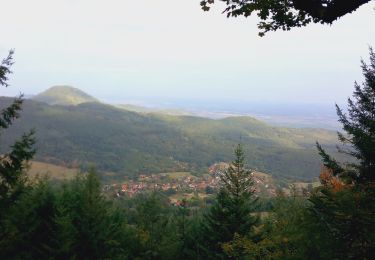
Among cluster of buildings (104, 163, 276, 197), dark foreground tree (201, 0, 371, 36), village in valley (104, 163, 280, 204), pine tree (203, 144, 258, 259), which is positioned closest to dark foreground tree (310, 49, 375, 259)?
dark foreground tree (201, 0, 371, 36)

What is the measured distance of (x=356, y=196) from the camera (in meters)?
12.2

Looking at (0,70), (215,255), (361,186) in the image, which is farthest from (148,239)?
(361,186)

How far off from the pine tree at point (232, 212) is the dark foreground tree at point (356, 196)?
39.4ft

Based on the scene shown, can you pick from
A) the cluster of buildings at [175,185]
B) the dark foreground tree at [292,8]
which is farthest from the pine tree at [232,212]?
the cluster of buildings at [175,185]

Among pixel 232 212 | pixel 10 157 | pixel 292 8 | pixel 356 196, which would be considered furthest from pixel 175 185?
pixel 292 8

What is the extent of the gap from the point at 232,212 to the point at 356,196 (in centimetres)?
1533

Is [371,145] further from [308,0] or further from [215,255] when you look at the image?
[215,255]

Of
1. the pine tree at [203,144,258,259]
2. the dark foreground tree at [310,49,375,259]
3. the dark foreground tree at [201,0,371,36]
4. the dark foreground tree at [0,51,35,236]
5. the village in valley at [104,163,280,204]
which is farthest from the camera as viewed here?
the village in valley at [104,163,280,204]

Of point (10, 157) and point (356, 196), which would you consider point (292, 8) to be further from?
point (10, 157)

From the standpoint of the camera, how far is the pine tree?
2667 cm

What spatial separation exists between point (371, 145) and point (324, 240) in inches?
171

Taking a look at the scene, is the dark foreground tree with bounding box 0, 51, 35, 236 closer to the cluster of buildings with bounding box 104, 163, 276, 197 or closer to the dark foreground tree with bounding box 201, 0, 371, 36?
the dark foreground tree with bounding box 201, 0, 371, 36

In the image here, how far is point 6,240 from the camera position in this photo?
20328 millimetres

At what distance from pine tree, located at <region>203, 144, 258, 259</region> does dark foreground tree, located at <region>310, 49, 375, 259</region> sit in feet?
39.4
